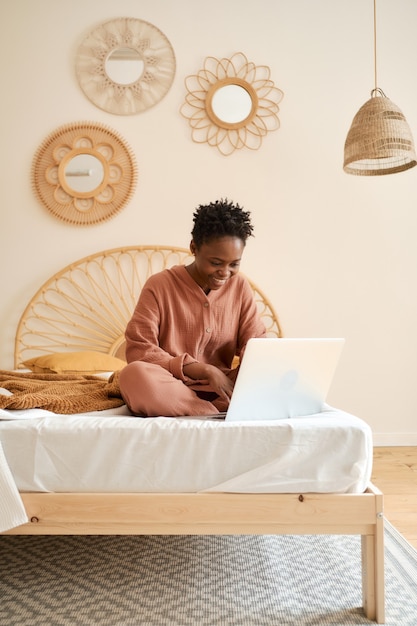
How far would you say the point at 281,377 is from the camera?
1568 mm

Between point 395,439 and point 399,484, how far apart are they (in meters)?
0.84

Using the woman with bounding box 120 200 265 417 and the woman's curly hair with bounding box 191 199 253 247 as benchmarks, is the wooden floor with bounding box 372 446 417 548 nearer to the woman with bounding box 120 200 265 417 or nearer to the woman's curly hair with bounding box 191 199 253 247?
the woman with bounding box 120 200 265 417

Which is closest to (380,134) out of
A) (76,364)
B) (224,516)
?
(76,364)

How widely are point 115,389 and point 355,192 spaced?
2055mm

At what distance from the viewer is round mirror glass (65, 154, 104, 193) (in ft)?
11.2

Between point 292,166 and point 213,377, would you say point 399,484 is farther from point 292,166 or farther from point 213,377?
point 292,166

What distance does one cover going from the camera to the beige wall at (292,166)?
3.42 m

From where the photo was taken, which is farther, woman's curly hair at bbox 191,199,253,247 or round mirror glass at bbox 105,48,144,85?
round mirror glass at bbox 105,48,144,85

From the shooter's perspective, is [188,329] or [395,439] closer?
[188,329]

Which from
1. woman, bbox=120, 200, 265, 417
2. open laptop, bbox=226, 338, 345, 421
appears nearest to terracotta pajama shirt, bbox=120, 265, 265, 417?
woman, bbox=120, 200, 265, 417

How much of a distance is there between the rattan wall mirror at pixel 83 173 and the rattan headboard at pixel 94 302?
0.26 m

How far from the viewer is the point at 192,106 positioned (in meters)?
3.46

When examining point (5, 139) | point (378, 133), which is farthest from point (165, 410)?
point (5, 139)

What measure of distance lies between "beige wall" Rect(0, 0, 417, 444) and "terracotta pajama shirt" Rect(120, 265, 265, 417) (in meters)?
1.42
